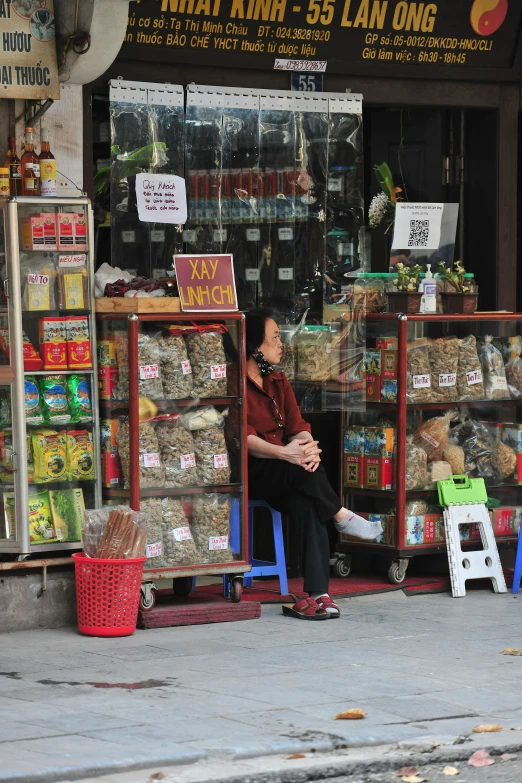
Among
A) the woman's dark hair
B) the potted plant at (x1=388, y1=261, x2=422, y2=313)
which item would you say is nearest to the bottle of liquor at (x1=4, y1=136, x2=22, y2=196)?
the woman's dark hair

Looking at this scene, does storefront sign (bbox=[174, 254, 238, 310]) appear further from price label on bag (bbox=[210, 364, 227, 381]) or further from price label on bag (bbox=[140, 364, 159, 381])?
price label on bag (bbox=[140, 364, 159, 381])

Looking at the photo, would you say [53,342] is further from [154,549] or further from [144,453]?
[154,549]

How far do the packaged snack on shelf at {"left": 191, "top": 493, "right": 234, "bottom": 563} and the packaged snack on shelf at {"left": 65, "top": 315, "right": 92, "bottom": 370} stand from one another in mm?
1027

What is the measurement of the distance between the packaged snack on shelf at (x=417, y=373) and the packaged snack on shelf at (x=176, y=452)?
1622mm

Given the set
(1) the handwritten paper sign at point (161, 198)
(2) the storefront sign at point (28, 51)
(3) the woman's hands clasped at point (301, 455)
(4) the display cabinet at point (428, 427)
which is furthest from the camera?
(4) the display cabinet at point (428, 427)

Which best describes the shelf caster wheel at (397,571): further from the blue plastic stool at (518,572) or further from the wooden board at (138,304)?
the wooden board at (138,304)

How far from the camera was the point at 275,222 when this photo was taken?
9094mm

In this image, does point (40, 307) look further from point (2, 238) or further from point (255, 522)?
point (255, 522)

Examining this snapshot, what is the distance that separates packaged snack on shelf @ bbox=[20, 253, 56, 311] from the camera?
301 inches

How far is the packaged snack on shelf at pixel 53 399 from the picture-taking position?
25.4ft

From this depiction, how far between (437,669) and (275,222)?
11.4ft

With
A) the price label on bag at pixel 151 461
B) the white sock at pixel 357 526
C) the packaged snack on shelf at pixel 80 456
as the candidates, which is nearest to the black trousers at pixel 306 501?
the white sock at pixel 357 526

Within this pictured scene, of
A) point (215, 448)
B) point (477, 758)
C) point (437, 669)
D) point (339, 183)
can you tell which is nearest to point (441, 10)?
point (339, 183)

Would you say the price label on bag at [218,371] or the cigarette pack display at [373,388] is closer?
the price label on bag at [218,371]
